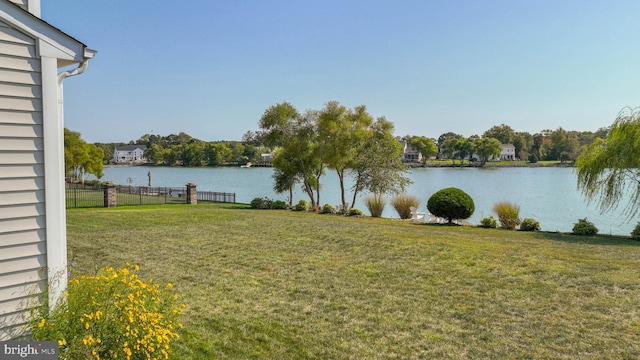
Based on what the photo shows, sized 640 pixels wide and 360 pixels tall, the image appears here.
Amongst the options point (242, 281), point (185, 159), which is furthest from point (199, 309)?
point (185, 159)

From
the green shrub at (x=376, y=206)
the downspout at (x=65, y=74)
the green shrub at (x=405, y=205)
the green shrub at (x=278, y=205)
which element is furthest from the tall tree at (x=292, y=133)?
the downspout at (x=65, y=74)

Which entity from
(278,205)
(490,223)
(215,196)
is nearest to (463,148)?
(215,196)

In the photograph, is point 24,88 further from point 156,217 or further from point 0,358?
point 156,217

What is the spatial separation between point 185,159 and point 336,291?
9420 cm

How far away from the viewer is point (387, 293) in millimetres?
5852

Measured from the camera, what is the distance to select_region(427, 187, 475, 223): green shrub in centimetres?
1546

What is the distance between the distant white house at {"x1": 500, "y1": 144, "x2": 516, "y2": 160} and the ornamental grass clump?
11005 cm

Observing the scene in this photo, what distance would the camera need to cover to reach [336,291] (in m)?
5.95

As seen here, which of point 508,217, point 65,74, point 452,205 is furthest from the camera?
point 452,205

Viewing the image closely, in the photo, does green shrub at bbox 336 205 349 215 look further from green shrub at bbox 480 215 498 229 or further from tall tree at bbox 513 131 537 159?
tall tree at bbox 513 131 537 159

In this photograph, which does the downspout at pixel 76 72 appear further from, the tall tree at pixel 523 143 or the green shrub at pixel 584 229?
the tall tree at pixel 523 143

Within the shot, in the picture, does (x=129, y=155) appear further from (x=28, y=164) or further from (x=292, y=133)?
(x=28, y=164)

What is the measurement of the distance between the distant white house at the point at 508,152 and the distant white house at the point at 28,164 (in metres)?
110

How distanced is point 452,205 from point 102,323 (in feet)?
47.5
